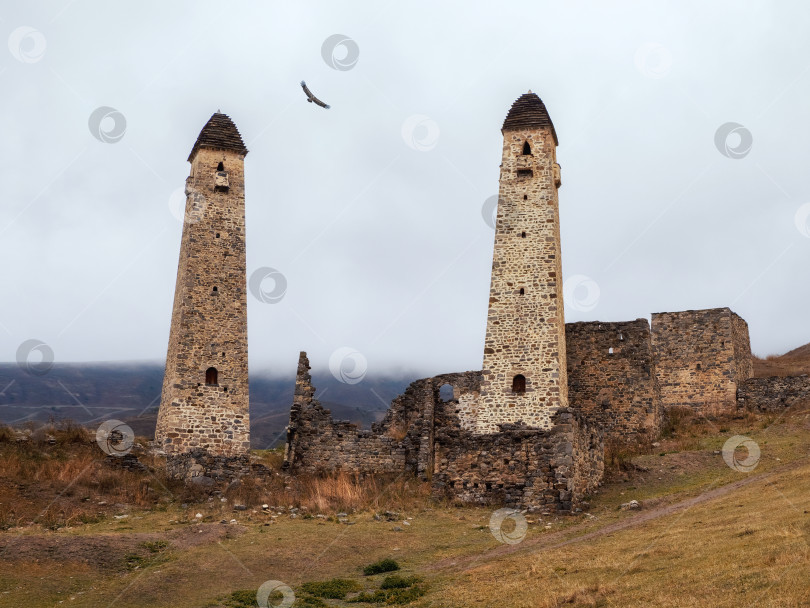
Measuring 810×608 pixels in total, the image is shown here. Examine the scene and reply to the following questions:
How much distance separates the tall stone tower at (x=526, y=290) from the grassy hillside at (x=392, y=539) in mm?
4130

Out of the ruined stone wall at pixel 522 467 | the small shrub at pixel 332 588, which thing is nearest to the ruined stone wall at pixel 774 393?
the ruined stone wall at pixel 522 467

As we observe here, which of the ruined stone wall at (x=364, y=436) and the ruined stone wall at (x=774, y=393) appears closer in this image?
the ruined stone wall at (x=364, y=436)

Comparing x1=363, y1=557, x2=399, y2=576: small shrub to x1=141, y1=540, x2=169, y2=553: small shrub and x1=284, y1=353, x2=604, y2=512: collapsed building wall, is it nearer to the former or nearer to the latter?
x1=141, y1=540, x2=169, y2=553: small shrub

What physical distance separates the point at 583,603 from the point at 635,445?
819 inches

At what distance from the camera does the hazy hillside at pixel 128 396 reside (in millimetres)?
62469

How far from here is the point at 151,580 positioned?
19141 mm

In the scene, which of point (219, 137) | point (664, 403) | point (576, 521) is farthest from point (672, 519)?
point (219, 137)

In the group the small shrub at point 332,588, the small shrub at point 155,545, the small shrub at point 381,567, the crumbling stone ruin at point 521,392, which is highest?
the crumbling stone ruin at point 521,392

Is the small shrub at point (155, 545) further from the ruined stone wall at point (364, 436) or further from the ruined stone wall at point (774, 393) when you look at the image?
the ruined stone wall at point (774, 393)

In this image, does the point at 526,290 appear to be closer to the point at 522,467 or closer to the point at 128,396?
the point at 522,467

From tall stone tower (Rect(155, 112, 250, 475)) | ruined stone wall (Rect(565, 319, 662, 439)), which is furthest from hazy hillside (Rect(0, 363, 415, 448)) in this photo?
ruined stone wall (Rect(565, 319, 662, 439))

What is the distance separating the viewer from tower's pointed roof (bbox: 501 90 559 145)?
35375 millimetres

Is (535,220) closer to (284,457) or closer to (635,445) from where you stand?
(635,445)

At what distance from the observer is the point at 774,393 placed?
3800 centimetres
